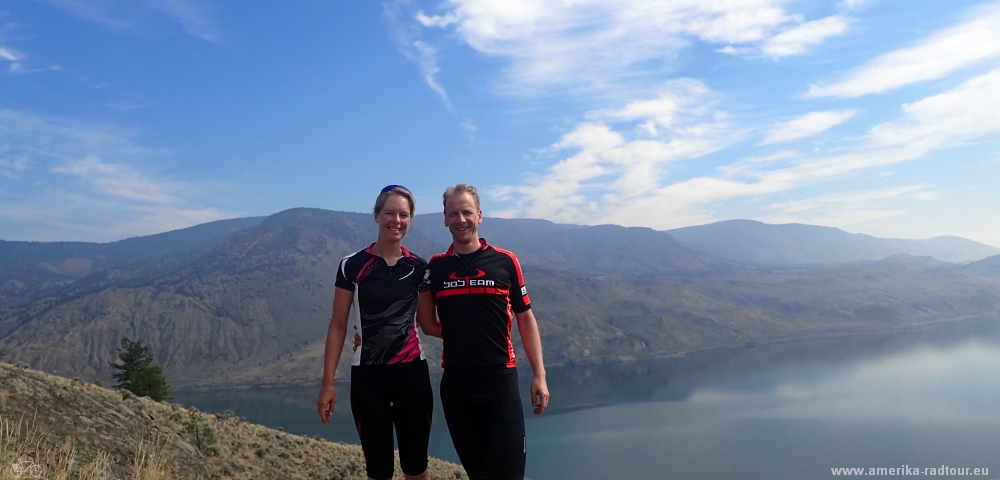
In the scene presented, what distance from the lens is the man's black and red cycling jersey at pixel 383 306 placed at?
3.51 meters

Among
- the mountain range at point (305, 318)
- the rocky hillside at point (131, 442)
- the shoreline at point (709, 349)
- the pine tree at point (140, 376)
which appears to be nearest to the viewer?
the rocky hillside at point (131, 442)

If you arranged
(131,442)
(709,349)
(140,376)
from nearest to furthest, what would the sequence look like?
(131,442), (140,376), (709,349)

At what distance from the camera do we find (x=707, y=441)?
55062 mm

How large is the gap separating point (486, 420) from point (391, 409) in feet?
2.02

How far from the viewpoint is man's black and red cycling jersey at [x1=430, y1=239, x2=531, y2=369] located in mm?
3443

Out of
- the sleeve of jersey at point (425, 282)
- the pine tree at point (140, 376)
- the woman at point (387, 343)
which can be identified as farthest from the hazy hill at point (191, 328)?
the sleeve of jersey at point (425, 282)

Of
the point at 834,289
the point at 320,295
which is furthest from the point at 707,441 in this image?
the point at 834,289

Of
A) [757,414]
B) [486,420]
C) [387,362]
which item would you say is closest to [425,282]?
[387,362]

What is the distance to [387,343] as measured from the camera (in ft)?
11.5

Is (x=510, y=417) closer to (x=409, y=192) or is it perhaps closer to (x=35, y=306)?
(x=409, y=192)

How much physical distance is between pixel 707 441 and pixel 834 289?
152633 millimetres

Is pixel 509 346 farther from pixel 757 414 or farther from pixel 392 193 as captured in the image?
pixel 757 414

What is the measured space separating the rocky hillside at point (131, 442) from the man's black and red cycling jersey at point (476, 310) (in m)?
2.36

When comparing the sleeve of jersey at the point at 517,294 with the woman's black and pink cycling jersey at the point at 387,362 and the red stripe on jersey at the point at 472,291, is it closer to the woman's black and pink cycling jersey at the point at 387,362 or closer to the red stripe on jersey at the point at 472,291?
the red stripe on jersey at the point at 472,291
